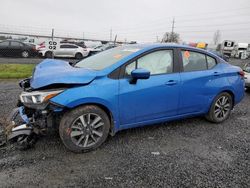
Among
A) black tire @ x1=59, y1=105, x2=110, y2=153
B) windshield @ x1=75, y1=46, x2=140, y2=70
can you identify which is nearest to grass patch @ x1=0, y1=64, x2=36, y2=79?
windshield @ x1=75, y1=46, x2=140, y2=70

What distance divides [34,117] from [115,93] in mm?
1190

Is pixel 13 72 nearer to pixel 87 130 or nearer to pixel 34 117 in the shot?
pixel 34 117

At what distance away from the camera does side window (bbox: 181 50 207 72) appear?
12.4 ft

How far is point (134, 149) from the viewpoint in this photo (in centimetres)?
321

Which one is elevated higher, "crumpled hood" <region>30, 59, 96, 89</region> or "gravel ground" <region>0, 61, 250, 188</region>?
"crumpled hood" <region>30, 59, 96, 89</region>

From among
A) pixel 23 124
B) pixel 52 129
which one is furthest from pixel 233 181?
pixel 23 124

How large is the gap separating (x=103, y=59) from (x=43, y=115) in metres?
1.42

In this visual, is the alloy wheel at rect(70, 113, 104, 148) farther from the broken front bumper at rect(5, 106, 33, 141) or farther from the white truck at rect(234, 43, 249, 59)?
the white truck at rect(234, 43, 249, 59)

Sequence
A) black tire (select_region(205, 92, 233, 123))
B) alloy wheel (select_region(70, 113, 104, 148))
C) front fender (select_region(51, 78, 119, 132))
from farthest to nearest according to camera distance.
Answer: black tire (select_region(205, 92, 233, 123)) < alloy wheel (select_region(70, 113, 104, 148)) < front fender (select_region(51, 78, 119, 132))

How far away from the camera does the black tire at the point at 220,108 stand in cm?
423

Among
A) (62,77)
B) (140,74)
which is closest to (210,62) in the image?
(140,74)

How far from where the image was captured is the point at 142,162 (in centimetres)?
287

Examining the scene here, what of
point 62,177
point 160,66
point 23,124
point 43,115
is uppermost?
point 160,66

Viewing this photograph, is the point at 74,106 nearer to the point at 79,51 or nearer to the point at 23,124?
the point at 23,124
